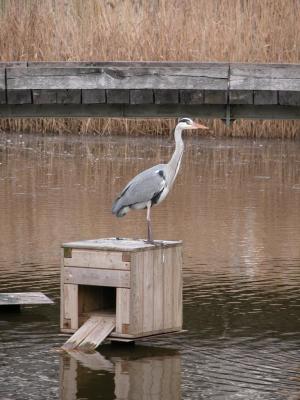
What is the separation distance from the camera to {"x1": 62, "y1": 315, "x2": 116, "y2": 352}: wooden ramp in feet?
31.6

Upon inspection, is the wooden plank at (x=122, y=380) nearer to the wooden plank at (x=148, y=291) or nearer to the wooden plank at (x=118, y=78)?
the wooden plank at (x=148, y=291)

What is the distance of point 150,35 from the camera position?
73.5 ft

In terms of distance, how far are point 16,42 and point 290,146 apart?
4.80 meters

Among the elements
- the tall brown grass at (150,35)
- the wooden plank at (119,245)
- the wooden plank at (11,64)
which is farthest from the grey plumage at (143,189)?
the tall brown grass at (150,35)

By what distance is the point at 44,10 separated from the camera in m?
23.5

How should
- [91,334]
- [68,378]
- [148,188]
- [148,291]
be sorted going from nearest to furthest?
[68,378], [148,291], [91,334], [148,188]

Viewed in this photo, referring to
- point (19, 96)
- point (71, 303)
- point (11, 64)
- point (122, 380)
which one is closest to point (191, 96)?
point (19, 96)

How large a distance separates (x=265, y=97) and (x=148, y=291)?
2222 millimetres

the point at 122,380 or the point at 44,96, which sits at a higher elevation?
the point at 44,96

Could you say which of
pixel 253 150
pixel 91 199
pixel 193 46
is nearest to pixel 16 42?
pixel 193 46

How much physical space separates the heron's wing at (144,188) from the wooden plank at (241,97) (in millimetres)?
1221

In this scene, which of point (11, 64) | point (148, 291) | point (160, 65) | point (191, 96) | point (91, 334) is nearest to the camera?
point (148, 291)

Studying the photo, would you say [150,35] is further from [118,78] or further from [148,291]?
[148,291]

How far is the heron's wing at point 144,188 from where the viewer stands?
394 inches
